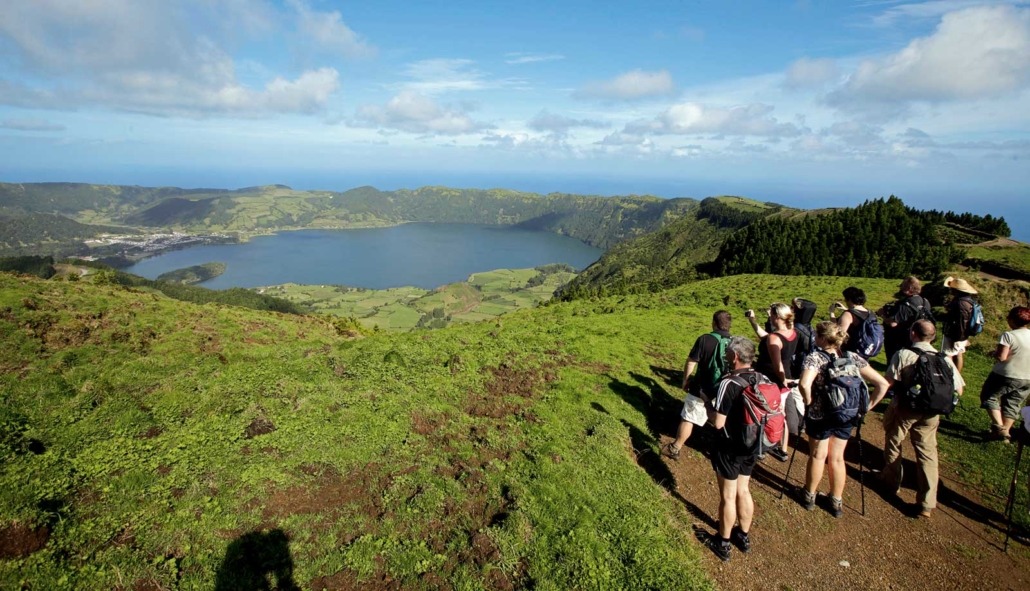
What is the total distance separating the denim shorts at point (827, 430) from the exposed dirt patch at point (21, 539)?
38.7 feet

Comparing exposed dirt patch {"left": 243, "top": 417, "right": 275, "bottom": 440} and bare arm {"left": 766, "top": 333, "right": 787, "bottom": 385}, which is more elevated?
bare arm {"left": 766, "top": 333, "right": 787, "bottom": 385}

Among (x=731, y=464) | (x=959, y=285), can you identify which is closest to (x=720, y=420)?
(x=731, y=464)

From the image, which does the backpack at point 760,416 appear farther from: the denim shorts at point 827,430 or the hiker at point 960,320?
the hiker at point 960,320

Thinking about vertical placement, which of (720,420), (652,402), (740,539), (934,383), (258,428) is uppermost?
(934,383)

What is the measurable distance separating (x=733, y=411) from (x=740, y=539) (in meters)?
2.48

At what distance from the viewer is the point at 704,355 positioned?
9.03 meters

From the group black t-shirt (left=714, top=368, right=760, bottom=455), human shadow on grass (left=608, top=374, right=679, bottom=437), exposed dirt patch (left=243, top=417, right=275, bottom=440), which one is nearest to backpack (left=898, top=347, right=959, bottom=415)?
black t-shirt (left=714, top=368, right=760, bottom=455)

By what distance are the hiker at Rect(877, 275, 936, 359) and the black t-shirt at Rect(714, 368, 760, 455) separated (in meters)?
7.50

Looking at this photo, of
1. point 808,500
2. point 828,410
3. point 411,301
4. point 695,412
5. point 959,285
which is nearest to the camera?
point 828,410

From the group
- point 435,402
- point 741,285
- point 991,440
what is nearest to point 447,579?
point 435,402

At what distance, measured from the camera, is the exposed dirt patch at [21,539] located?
17.9 feet

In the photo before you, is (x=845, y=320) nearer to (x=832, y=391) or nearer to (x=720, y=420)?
(x=832, y=391)

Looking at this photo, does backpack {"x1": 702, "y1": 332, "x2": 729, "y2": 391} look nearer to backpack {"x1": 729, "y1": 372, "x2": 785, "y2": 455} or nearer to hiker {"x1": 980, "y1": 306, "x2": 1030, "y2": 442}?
backpack {"x1": 729, "y1": 372, "x2": 785, "y2": 455}

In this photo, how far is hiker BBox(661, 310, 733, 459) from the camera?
887 centimetres
